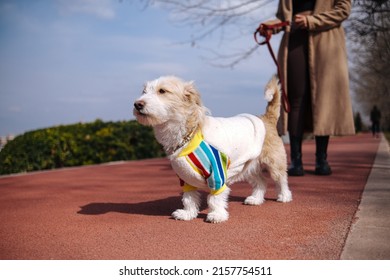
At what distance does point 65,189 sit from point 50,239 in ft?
9.96

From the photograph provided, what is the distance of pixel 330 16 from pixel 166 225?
4.04 m

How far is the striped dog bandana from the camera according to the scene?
3.47 m

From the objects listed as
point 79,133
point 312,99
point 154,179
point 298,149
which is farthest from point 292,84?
point 79,133

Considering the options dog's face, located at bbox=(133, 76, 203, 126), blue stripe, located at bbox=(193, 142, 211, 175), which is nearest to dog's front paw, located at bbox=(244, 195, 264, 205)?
blue stripe, located at bbox=(193, 142, 211, 175)

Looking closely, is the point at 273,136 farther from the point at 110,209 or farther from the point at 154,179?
the point at 154,179

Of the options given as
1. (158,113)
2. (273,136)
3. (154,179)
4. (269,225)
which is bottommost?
(154,179)

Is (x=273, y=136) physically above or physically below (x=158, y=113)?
below

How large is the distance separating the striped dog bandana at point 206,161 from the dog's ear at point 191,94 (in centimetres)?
34

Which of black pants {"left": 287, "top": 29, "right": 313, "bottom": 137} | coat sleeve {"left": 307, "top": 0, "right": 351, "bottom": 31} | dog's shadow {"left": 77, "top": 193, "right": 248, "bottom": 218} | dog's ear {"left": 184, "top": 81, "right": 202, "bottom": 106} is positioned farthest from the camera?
black pants {"left": 287, "top": 29, "right": 313, "bottom": 137}

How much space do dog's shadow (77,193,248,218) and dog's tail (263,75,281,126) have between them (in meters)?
1.06

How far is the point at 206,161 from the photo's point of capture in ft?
11.4

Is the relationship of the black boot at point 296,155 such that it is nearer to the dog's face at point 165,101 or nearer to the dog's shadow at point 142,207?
the dog's shadow at point 142,207

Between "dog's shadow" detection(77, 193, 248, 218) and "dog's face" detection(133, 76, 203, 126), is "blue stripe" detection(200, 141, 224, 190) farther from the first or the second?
"dog's shadow" detection(77, 193, 248, 218)
